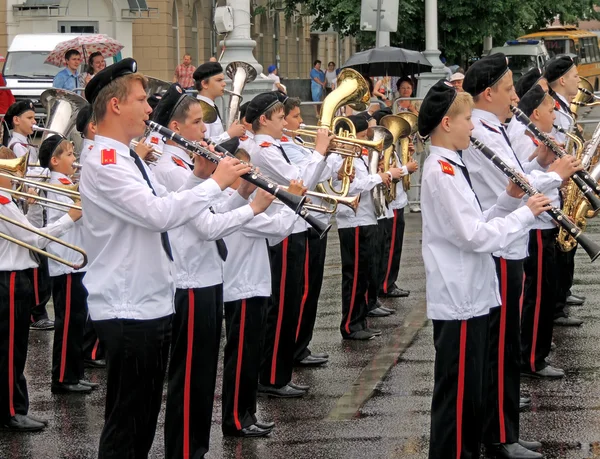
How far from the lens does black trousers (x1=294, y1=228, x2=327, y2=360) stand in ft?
28.9

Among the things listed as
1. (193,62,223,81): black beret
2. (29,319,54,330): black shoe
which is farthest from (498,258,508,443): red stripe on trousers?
(29,319,54,330): black shoe

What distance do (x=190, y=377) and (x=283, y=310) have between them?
199 cm

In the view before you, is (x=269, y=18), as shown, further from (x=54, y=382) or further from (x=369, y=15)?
(x=54, y=382)

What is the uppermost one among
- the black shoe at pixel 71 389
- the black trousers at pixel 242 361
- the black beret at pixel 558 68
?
the black beret at pixel 558 68

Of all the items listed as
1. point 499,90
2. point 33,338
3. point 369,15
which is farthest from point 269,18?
point 499,90

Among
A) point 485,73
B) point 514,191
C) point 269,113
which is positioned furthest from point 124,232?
point 269,113

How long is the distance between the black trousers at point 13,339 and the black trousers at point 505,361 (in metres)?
2.74

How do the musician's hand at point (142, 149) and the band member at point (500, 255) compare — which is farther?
the musician's hand at point (142, 149)

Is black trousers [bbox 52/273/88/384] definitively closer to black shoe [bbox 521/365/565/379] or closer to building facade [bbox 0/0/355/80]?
black shoe [bbox 521/365/565/379]

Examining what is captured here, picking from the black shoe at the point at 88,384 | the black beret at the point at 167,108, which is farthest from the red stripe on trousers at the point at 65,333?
the black beret at the point at 167,108

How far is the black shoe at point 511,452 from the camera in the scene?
636 cm

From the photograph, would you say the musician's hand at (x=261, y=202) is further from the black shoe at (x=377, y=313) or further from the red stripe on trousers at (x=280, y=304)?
the black shoe at (x=377, y=313)

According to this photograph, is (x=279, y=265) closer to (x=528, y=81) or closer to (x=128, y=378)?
(x=528, y=81)

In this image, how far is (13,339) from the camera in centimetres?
733
